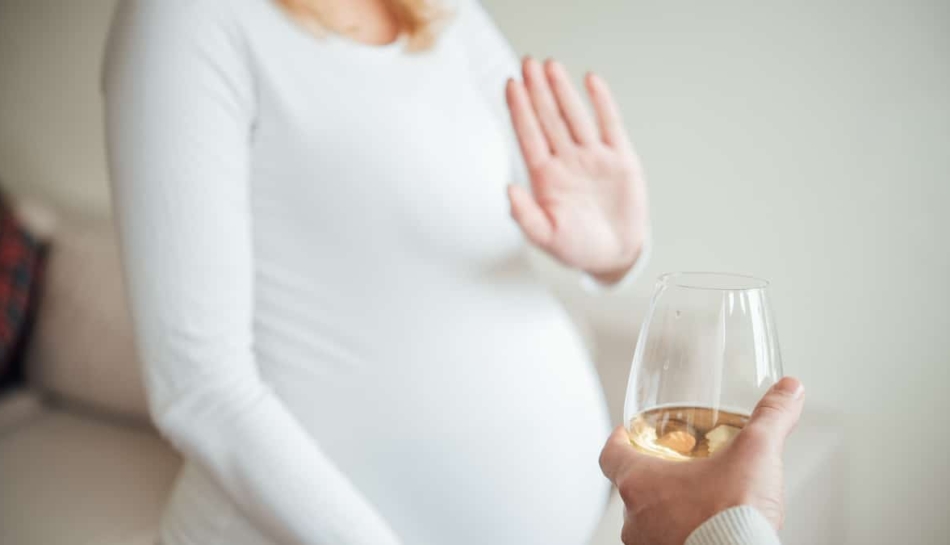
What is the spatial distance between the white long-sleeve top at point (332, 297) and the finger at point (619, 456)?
0.26m

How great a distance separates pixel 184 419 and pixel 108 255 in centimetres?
113

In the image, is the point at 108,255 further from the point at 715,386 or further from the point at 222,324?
the point at 715,386

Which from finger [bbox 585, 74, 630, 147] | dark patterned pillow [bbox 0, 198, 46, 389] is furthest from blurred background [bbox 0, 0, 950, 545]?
dark patterned pillow [bbox 0, 198, 46, 389]

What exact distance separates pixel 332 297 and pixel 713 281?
342 millimetres

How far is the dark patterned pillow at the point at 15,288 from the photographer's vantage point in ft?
5.18

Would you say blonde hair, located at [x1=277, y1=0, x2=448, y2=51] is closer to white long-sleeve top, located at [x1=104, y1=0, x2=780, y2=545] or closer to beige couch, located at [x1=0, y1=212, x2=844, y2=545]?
white long-sleeve top, located at [x1=104, y1=0, x2=780, y2=545]

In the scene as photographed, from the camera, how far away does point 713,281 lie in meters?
0.49

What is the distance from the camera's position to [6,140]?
81.3 inches

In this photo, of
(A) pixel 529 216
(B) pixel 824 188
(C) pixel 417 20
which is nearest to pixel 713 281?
(A) pixel 529 216

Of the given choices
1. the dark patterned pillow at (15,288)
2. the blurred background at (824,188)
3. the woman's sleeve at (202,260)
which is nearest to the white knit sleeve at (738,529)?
the woman's sleeve at (202,260)

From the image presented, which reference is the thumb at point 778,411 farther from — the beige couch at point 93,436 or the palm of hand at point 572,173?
the beige couch at point 93,436

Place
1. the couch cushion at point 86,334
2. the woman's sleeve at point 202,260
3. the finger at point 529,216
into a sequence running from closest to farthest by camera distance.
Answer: the woman's sleeve at point 202,260, the finger at point 529,216, the couch cushion at point 86,334

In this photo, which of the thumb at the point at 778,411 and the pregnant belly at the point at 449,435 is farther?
the pregnant belly at the point at 449,435

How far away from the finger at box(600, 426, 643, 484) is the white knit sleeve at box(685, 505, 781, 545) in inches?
2.5
